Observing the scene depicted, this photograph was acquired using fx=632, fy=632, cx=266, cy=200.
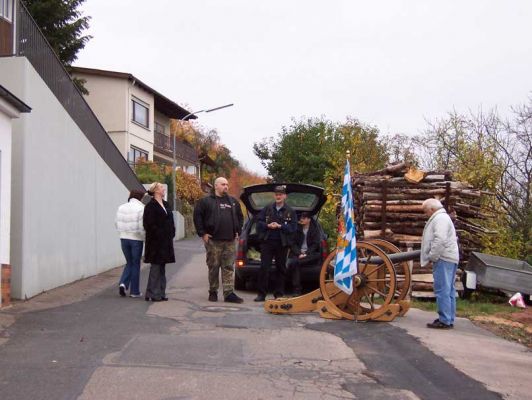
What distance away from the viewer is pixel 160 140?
41688 mm

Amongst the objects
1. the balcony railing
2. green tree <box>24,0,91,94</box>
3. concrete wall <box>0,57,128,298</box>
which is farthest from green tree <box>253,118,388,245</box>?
concrete wall <box>0,57,128,298</box>

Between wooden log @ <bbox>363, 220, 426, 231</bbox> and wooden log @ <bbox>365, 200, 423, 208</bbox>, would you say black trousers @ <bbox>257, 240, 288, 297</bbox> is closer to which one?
wooden log @ <bbox>363, 220, 426, 231</bbox>

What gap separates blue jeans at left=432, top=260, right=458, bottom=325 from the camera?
303 inches

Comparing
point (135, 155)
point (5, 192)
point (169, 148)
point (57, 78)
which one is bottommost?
point (5, 192)

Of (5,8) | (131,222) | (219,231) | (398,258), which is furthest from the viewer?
(5,8)

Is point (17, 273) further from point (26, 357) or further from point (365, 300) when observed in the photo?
point (365, 300)

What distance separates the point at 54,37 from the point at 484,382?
77.0 ft

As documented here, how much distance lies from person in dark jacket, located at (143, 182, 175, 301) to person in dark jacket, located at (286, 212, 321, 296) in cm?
194

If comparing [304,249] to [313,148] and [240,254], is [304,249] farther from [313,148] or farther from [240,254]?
Result: [313,148]

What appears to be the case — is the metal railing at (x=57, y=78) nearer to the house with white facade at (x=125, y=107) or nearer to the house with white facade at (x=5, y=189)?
the house with white facade at (x=5, y=189)

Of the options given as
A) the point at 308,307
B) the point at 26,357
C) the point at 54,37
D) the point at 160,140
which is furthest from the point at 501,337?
the point at 160,140

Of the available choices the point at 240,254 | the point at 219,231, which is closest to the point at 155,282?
the point at 219,231

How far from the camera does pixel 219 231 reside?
9391 millimetres

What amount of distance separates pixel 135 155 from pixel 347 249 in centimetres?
3030
